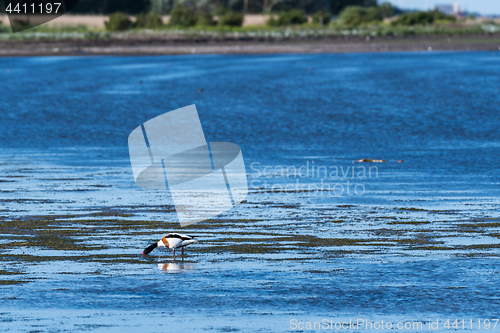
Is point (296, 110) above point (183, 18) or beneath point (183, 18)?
above

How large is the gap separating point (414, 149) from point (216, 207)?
956 centimetres

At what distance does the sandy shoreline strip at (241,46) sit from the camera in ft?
273

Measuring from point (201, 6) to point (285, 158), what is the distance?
113658 mm

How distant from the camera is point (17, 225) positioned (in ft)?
46.4

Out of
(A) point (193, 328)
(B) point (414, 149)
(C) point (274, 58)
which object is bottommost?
(C) point (274, 58)

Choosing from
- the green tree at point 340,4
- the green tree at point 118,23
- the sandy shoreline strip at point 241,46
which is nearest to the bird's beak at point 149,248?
the sandy shoreline strip at point 241,46

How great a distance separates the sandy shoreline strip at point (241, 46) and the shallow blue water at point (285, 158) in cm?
2174

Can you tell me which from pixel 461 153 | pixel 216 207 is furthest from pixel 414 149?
pixel 216 207

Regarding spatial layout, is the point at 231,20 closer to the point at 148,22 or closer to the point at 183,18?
the point at 183,18

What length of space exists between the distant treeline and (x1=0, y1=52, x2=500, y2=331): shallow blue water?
68949 millimetres

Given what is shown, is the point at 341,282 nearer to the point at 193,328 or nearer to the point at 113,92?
the point at 193,328

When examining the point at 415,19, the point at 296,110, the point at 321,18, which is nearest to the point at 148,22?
the point at 321,18

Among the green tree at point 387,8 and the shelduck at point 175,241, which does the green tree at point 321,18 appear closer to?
the green tree at point 387,8

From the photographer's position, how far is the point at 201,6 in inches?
5241
